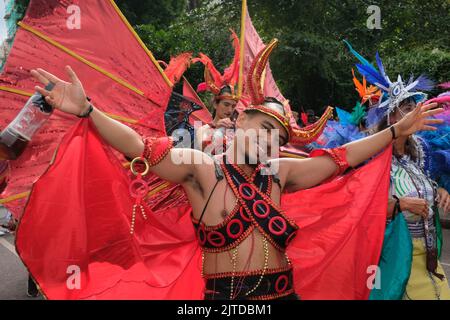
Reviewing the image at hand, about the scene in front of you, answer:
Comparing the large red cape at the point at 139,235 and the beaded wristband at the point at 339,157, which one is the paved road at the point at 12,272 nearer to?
the large red cape at the point at 139,235

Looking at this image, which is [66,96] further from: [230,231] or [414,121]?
[414,121]

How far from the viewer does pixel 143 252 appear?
2498 mm

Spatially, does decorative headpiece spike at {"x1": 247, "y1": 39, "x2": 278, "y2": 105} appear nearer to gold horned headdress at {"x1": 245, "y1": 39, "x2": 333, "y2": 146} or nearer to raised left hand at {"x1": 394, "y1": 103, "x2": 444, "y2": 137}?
gold horned headdress at {"x1": 245, "y1": 39, "x2": 333, "y2": 146}

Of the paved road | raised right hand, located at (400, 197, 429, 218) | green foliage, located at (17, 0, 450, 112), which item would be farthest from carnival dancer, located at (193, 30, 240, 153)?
green foliage, located at (17, 0, 450, 112)

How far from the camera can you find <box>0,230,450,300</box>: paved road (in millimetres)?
4987

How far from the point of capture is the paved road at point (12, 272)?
499 centimetres

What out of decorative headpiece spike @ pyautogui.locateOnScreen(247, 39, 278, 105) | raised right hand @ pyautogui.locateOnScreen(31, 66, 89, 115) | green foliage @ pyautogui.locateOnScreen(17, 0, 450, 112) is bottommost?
raised right hand @ pyautogui.locateOnScreen(31, 66, 89, 115)

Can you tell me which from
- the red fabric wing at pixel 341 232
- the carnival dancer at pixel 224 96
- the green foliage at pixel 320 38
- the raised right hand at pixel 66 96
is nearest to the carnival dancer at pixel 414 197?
the red fabric wing at pixel 341 232

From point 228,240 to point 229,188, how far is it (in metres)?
0.23

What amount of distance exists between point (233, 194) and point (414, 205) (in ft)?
3.83

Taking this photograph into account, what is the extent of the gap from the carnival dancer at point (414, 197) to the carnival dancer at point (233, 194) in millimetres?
855

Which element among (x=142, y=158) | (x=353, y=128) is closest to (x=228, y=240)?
(x=142, y=158)

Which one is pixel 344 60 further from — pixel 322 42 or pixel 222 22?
pixel 222 22

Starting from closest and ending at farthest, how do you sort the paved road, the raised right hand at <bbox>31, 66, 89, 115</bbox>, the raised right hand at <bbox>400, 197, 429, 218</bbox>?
the raised right hand at <bbox>31, 66, 89, 115</bbox> < the raised right hand at <bbox>400, 197, 429, 218</bbox> < the paved road
